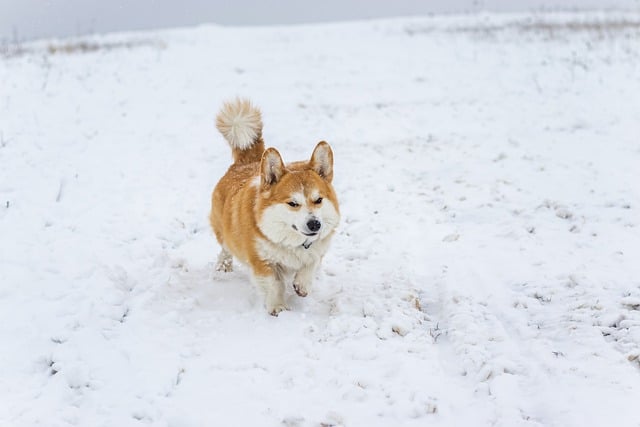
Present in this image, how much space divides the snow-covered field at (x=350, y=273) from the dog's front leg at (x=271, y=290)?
0.10 metres

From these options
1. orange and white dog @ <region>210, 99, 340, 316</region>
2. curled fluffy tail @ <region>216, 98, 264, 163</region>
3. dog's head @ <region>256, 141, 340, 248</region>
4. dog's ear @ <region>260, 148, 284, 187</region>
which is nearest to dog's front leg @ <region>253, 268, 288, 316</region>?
orange and white dog @ <region>210, 99, 340, 316</region>

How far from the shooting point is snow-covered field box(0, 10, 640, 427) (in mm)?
3205

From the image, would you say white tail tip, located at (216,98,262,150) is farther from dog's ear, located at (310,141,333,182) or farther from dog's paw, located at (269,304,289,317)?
dog's paw, located at (269,304,289,317)

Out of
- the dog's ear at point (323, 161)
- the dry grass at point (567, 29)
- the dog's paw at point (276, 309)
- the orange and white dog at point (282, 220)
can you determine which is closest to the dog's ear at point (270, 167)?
the orange and white dog at point (282, 220)

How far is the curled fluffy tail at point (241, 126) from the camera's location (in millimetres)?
5152

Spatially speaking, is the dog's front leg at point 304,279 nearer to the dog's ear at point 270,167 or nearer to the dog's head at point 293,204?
the dog's head at point 293,204

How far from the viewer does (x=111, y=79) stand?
43.7 feet

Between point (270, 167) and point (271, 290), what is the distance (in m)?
1.01

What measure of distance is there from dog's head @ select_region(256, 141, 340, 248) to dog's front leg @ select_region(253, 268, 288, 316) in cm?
32

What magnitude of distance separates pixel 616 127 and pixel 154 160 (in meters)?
7.31

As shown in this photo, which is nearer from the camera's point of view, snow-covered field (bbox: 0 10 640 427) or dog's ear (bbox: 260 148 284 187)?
snow-covered field (bbox: 0 10 640 427)

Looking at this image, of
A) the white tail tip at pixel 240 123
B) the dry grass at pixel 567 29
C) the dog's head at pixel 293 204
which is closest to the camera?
the dog's head at pixel 293 204

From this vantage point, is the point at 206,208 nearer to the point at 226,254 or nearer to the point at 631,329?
the point at 226,254

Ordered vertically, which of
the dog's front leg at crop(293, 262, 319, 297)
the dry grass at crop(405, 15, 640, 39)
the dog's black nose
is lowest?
the dog's front leg at crop(293, 262, 319, 297)
